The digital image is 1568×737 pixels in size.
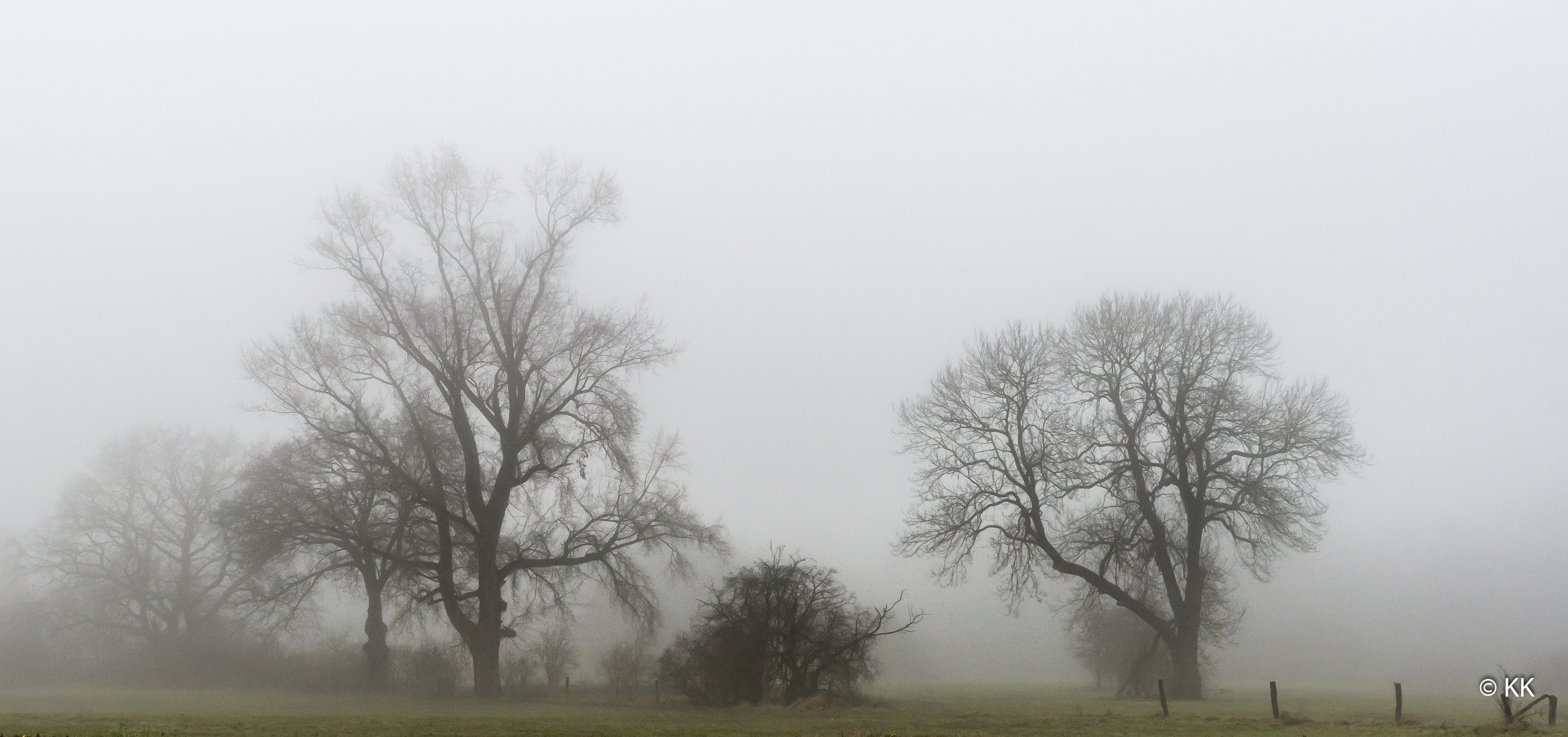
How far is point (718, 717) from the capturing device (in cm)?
2438

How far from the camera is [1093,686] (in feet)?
128

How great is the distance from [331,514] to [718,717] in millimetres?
12876

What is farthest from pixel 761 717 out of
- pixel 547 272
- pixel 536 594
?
pixel 547 272

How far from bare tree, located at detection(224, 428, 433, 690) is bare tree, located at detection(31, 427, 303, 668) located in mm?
10301

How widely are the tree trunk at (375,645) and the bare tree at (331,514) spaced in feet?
0.32

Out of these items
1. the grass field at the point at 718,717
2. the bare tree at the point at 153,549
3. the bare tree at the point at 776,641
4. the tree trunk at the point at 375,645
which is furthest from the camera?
the bare tree at the point at 153,549

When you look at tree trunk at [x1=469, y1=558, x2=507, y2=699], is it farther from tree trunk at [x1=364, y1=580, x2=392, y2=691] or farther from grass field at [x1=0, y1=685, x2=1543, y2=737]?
tree trunk at [x1=364, y1=580, x2=392, y2=691]

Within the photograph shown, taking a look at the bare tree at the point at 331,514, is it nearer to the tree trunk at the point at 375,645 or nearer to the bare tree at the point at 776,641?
the tree trunk at the point at 375,645

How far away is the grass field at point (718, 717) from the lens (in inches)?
706

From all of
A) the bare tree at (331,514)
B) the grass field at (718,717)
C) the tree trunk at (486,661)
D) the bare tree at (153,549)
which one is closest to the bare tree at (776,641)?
the grass field at (718,717)

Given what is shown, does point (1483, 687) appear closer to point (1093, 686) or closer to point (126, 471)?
point (1093, 686)

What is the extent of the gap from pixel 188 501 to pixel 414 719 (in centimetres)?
2863

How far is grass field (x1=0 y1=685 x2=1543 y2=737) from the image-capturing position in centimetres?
1792

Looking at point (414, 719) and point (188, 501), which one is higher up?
point (188, 501)
